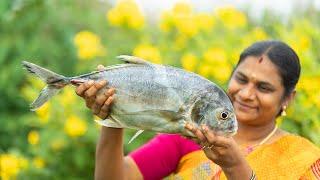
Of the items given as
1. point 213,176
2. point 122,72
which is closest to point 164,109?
point 122,72

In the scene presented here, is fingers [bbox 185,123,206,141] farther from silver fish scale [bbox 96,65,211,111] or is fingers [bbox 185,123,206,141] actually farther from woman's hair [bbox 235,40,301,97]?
woman's hair [bbox 235,40,301,97]

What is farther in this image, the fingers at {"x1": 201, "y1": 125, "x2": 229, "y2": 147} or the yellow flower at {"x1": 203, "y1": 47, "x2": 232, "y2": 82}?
the yellow flower at {"x1": 203, "y1": 47, "x2": 232, "y2": 82}

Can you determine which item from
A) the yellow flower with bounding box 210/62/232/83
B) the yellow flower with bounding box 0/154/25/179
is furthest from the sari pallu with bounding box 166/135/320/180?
the yellow flower with bounding box 0/154/25/179

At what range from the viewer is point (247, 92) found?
10.6ft

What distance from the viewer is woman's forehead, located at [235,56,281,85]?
3.24 metres

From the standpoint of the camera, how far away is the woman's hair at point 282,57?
3273 millimetres

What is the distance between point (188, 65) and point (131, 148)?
1.72 ft

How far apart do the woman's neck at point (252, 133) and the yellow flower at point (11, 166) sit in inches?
66.2

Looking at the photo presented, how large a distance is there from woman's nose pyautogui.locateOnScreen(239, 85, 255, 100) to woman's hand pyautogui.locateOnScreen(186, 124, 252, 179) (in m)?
0.38

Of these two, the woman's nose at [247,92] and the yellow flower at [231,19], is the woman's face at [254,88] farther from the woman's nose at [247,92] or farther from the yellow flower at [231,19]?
the yellow flower at [231,19]

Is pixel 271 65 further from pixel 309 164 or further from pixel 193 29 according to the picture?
pixel 193 29

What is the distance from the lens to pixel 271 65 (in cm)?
326

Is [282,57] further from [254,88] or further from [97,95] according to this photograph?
[97,95]

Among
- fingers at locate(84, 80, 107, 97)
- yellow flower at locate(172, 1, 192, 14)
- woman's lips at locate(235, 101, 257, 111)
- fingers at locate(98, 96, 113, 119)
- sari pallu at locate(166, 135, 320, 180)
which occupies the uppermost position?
yellow flower at locate(172, 1, 192, 14)
